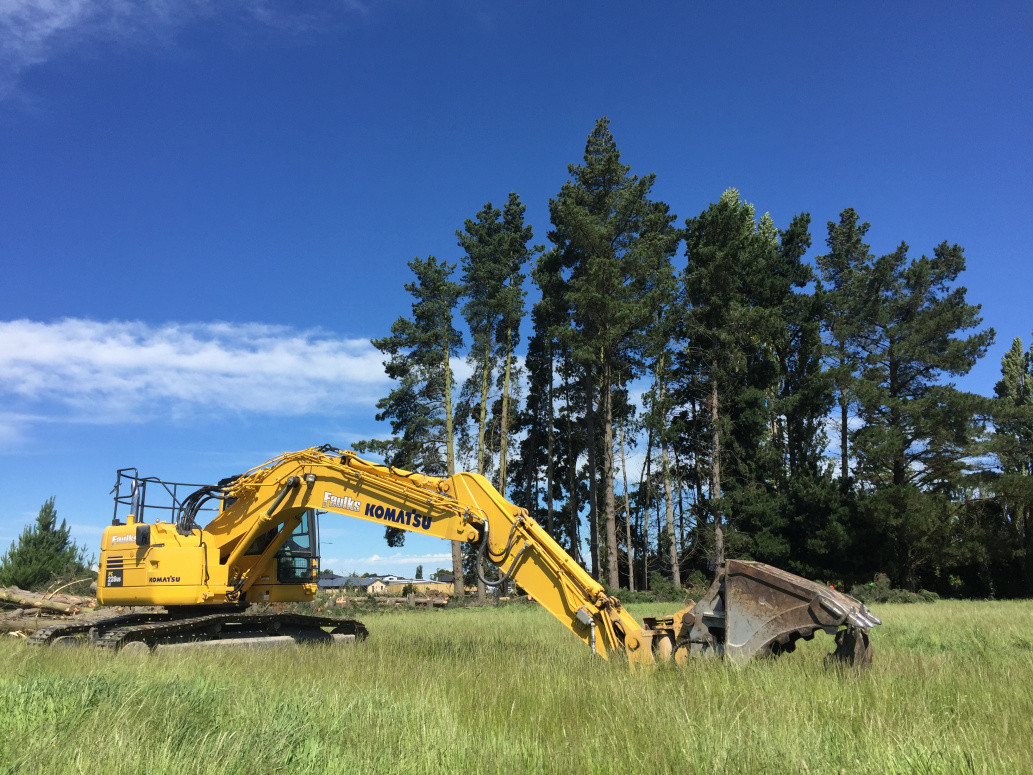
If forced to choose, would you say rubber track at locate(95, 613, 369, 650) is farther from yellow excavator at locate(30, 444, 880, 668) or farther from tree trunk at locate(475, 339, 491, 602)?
tree trunk at locate(475, 339, 491, 602)

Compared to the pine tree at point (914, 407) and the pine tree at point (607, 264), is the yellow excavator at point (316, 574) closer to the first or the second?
the pine tree at point (607, 264)

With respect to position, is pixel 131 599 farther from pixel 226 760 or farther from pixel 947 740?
pixel 947 740

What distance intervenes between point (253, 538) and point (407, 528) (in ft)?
10.5

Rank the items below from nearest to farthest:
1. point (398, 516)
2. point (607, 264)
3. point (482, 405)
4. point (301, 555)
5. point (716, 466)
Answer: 1. point (398, 516)
2. point (301, 555)
3. point (607, 264)
4. point (716, 466)
5. point (482, 405)

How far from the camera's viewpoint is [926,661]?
814cm

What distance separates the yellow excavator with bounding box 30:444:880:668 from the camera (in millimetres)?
7402

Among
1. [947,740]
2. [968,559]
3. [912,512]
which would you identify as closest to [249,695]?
[947,740]

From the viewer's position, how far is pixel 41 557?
34906 mm

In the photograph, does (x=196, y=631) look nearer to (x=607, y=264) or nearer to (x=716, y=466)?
(x=607, y=264)

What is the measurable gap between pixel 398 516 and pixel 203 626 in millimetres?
3847

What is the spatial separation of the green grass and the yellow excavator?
476 mm

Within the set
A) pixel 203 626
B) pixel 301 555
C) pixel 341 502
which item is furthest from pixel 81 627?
pixel 341 502

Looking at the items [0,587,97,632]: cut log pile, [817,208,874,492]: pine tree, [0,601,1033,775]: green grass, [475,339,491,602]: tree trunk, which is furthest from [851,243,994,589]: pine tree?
[0,587,97,632]: cut log pile

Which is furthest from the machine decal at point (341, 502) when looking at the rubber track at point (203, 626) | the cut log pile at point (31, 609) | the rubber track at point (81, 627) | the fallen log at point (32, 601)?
the fallen log at point (32, 601)
